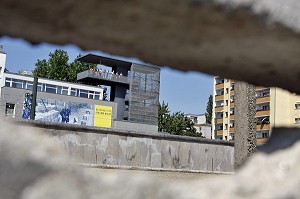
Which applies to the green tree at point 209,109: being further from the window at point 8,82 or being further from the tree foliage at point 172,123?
the window at point 8,82

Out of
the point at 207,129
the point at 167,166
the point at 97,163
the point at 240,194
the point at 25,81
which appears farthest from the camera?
the point at 207,129

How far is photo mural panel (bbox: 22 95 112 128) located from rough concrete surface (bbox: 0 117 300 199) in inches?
1742

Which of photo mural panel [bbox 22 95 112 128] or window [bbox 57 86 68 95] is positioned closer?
photo mural panel [bbox 22 95 112 128]

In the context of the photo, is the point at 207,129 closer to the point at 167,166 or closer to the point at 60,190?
the point at 167,166

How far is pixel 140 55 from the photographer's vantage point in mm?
976

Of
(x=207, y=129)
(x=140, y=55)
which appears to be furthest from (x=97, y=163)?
(x=207, y=129)

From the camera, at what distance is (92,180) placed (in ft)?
2.42

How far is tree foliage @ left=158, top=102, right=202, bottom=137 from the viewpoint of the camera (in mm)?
50344

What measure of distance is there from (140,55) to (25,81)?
47017 millimetres

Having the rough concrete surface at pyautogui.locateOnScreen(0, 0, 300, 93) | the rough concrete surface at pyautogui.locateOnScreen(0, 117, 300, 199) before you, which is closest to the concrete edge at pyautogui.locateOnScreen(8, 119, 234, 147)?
the rough concrete surface at pyautogui.locateOnScreen(0, 0, 300, 93)

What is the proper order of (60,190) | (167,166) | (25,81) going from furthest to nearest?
(25,81) < (167,166) < (60,190)

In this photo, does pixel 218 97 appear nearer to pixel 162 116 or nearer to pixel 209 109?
pixel 209 109

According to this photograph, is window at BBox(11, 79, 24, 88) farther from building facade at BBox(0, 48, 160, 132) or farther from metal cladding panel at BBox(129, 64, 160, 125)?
metal cladding panel at BBox(129, 64, 160, 125)

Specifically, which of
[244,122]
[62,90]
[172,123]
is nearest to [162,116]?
[172,123]
